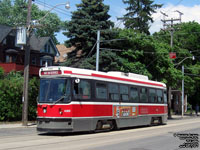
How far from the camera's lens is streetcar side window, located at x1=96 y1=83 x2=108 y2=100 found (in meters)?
17.2

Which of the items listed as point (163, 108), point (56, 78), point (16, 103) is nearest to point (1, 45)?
point (16, 103)

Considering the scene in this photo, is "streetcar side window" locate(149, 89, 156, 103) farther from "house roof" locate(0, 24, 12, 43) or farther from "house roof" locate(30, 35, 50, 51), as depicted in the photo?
"house roof" locate(30, 35, 50, 51)

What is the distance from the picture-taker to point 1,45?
47500 millimetres

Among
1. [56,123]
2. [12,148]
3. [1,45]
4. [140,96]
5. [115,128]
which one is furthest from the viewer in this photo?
[1,45]

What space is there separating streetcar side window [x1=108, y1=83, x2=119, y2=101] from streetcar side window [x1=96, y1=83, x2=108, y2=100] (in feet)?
1.39

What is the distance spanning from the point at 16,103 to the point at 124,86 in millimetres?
9808

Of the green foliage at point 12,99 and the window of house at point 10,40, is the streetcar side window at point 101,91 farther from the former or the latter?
the window of house at point 10,40

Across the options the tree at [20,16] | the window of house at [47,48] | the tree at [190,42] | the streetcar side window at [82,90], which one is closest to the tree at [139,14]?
the tree at [190,42]

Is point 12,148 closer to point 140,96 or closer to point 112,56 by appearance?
point 140,96

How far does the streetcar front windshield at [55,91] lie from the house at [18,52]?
2641 cm

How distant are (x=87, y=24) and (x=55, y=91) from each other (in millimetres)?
19162

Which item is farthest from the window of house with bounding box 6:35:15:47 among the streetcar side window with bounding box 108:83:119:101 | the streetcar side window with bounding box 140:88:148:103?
the streetcar side window with bounding box 108:83:119:101

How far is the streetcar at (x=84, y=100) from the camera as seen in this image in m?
15.5

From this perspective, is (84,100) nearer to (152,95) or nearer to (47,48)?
(152,95)
